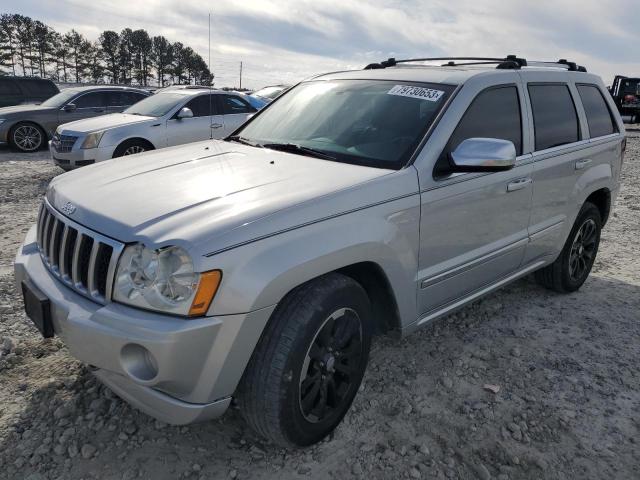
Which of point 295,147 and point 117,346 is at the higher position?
point 295,147

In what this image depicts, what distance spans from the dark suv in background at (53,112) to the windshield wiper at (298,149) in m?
9.92

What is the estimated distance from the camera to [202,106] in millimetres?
9070

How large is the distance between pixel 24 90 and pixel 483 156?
15.0 metres

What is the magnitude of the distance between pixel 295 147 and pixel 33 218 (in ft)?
14.0

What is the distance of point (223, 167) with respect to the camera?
9.09 ft

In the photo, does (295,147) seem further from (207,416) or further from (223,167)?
(207,416)

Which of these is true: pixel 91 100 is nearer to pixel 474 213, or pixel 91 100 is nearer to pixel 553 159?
pixel 553 159

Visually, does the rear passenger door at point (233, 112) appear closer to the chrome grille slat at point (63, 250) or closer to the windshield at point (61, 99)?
the windshield at point (61, 99)

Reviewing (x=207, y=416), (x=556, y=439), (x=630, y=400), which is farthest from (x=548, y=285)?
(x=207, y=416)

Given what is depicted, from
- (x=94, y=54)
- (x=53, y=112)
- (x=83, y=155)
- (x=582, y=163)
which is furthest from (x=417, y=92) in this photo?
(x=94, y=54)

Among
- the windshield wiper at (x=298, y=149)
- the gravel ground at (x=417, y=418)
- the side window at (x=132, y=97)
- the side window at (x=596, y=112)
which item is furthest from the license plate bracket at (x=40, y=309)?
the side window at (x=132, y=97)

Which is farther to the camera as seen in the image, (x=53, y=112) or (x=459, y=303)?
(x=53, y=112)

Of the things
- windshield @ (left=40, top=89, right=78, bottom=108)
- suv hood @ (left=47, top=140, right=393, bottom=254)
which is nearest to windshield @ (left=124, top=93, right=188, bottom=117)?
windshield @ (left=40, top=89, right=78, bottom=108)

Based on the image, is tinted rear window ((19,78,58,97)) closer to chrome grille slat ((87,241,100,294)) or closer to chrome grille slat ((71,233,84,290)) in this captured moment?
chrome grille slat ((71,233,84,290))
